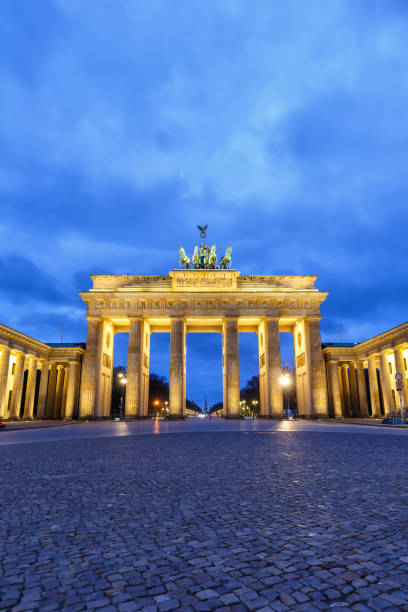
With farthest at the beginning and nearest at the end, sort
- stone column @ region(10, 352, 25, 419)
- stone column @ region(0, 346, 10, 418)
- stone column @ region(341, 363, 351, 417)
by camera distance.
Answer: stone column @ region(341, 363, 351, 417) → stone column @ region(10, 352, 25, 419) → stone column @ region(0, 346, 10, 418)

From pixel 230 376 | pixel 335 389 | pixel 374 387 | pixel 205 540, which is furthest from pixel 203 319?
pixel 205 540

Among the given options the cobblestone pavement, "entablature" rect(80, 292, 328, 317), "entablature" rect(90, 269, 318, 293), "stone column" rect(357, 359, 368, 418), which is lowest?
the cobblestone pavement

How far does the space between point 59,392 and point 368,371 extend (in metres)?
46.0

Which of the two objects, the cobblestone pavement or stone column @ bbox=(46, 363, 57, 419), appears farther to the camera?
stone column @ bbox=(46, 363, 57, 419)

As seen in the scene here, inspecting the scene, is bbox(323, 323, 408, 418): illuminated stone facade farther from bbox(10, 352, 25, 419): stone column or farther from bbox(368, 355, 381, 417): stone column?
bbox(10, 352, 25, 419): stone column

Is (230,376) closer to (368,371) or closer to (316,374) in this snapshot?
(316,374)

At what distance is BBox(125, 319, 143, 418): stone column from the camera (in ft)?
163

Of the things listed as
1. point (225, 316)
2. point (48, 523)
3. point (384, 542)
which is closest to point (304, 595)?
point (384, 542)

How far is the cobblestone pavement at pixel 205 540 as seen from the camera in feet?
9.08

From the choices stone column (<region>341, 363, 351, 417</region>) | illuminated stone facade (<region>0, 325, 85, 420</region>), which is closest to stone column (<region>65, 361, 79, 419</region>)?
illuminated stone facade (<region>0, 325, 85, 420</region>)

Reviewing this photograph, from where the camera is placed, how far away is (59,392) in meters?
61.2

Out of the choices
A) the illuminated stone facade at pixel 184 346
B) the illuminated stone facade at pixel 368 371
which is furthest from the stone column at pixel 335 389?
the illuminated stone facade at pixel 184 346

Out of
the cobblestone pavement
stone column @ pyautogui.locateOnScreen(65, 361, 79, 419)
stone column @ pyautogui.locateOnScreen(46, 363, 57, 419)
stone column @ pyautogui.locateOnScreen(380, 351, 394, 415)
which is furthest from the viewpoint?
stone column @ pyautogui.locateOnScreen(46, 363, 57, 419)

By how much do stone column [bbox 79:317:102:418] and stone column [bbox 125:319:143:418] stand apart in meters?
4.05
